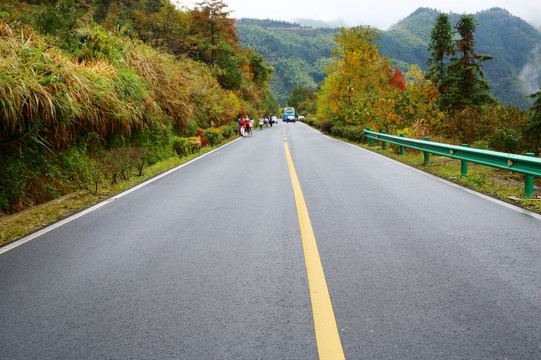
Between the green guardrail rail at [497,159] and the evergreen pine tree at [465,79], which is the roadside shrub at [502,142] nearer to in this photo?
the green guardrail rail at [497,159]

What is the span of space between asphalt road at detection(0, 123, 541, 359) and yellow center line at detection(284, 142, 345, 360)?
54mm

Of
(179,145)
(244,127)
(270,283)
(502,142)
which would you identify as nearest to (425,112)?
(502,142)

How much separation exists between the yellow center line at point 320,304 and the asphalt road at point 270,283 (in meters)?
0.05

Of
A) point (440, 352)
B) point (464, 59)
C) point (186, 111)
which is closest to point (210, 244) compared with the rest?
point (440, 352)

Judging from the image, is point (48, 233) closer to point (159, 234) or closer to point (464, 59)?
point (159, 234)

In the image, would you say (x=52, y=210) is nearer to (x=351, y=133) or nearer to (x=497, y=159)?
(x=497, y=159)

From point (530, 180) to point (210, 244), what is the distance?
609cm

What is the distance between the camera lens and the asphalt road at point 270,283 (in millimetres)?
2684

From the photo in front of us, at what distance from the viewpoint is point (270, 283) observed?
3666 mm

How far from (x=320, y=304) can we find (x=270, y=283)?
60 centimetres

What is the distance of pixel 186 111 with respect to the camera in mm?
17734

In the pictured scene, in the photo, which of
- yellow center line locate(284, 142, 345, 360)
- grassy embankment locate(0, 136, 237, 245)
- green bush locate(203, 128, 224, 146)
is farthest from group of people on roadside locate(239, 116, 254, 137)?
yellow center line locate(284, 142, 345, 360)

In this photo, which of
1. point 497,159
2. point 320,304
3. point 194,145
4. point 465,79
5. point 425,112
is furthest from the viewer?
point 465,79

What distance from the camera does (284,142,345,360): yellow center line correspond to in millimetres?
2609
